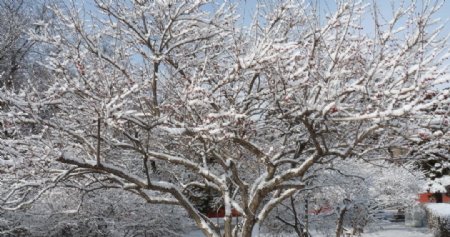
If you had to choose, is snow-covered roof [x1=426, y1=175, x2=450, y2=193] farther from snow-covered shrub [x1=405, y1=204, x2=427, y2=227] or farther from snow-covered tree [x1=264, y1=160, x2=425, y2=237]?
snow-covered tree [x1=264, y1=160, x2=425, y2=237]

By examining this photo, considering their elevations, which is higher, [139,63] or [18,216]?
[139,63]

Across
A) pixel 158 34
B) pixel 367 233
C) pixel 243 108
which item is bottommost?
pixel 367 233

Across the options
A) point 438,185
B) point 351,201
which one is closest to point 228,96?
point 351,201

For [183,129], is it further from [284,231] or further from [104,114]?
[284,231]

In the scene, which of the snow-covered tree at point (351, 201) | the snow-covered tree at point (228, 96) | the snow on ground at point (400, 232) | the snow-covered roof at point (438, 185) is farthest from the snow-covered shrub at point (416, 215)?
the snow-covered tree at point (228, 96)

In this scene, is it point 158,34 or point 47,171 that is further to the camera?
point 158,34

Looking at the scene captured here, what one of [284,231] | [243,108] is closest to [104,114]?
[243,108]

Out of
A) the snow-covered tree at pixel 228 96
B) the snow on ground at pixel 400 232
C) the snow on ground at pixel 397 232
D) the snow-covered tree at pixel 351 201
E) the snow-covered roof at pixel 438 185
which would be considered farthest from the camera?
the snow-covered roof at pixel 438 185

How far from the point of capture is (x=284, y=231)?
1609cm

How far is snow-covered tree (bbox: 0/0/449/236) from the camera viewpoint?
5.53 meters

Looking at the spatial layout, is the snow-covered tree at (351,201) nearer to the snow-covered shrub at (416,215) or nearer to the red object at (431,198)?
the snow-covered shrub at (416,215)

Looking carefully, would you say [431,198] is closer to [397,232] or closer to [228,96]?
[397,232]

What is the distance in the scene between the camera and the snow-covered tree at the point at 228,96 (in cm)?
553

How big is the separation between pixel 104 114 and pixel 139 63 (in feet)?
13.3
